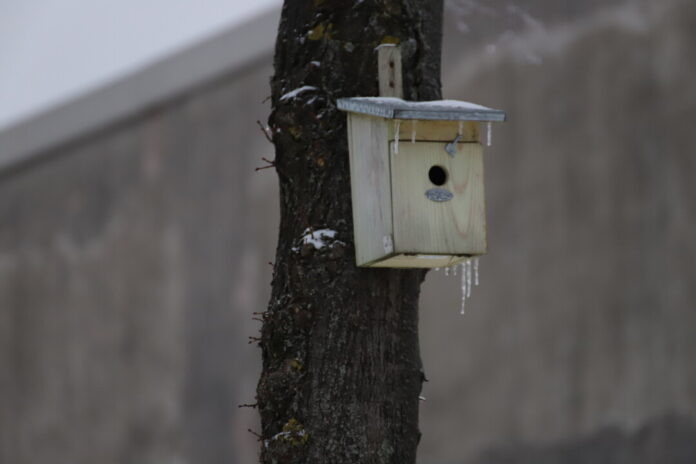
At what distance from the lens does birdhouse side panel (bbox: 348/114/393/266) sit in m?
3.62

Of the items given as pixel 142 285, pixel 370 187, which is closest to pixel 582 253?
pixel 142 285

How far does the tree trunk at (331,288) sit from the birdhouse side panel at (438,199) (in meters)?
0.17

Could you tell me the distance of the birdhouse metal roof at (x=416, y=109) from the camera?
3.65m

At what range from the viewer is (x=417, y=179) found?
3.93 meters

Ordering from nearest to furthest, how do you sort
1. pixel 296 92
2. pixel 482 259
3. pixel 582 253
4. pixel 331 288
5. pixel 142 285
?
pixel 331 288 → pixel 296 92 → pixel 582 253 → pixel 482 259 → pixel 142 285

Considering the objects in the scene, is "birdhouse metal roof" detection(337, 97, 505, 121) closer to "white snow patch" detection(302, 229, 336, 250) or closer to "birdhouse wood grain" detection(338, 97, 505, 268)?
"birdhouse wood grain" detection(338, 97, 505, 268)

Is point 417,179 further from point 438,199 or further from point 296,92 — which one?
point 296,92

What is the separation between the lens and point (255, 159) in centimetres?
1506

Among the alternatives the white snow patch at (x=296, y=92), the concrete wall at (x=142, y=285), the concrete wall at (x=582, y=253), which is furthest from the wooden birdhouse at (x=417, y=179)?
the concrete wall at (x=142, y=285)

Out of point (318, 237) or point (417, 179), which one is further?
point (417, 179)

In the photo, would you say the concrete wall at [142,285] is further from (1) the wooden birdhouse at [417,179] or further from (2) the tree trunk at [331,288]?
(2) the tree trunk at [331,288]

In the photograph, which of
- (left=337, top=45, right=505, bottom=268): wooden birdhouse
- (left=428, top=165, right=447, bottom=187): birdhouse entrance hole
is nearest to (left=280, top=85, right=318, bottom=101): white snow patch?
(left=337, top=45, right=505, bottom=268): wooden birdhouse

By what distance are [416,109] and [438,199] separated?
1.02 feet

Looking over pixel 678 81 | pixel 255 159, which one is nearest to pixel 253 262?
pixel 255 159
